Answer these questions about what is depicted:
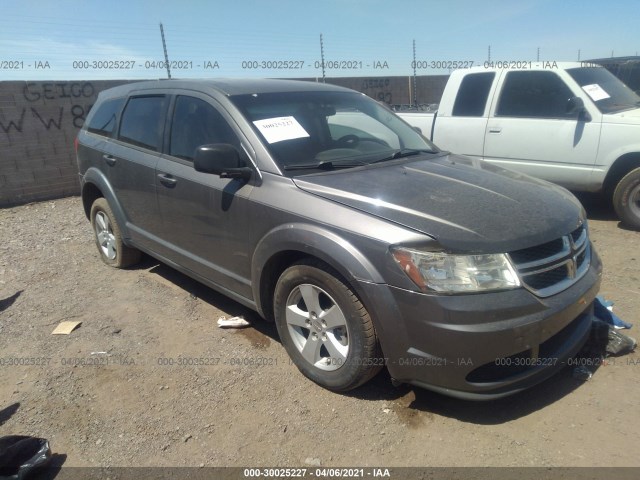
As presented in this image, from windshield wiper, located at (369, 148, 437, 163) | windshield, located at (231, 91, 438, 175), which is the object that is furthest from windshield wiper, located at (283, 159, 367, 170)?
windshield wiper, located at (369, 148, 437, 163)

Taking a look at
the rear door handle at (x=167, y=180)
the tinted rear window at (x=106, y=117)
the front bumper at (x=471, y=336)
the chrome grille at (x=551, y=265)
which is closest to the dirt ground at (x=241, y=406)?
the front bumper at (x=471, y=336)

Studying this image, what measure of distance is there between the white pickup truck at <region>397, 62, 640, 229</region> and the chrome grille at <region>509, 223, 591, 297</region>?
347 centimetres

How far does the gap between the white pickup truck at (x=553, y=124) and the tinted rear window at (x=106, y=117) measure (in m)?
4.08

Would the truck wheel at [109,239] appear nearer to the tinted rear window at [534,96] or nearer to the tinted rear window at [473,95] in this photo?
the tinted rear window at [473,95]

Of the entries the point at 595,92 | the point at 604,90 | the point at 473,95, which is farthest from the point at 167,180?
the point at 604,90

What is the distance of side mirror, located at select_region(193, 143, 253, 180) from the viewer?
122 inches

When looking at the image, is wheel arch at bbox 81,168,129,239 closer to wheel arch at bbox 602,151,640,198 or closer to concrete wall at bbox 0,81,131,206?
concrete wall at bbox 0,81,131,206

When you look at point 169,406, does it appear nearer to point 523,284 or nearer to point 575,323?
point 523,284

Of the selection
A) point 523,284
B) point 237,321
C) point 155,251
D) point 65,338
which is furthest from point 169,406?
point 523,284

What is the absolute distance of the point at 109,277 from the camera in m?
5.12

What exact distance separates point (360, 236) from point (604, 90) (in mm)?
5069

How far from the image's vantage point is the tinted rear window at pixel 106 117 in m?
4.91

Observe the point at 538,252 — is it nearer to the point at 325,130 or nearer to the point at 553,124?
the point at 325,130

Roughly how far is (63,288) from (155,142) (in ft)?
6.09
